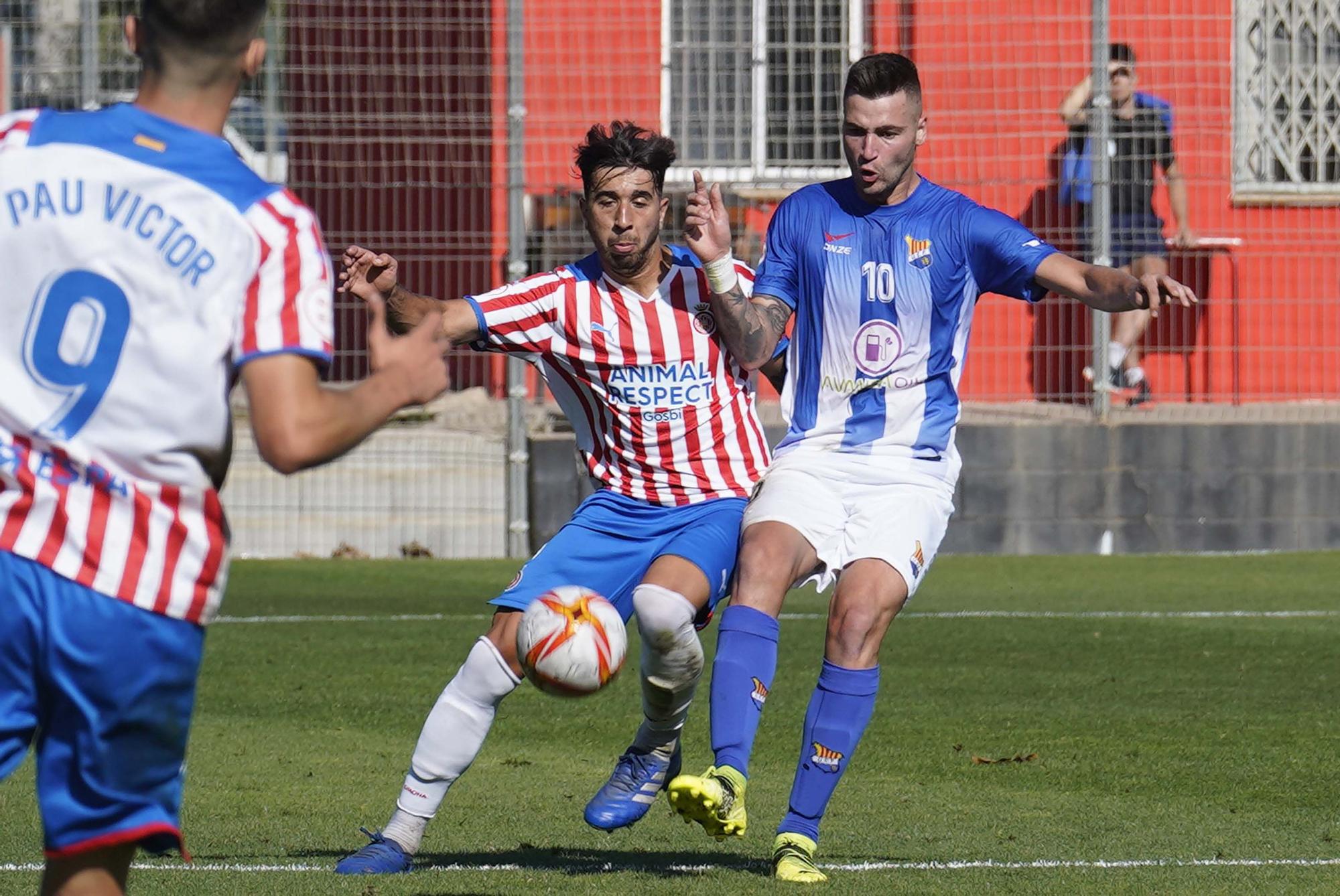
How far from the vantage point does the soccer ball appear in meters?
4.90

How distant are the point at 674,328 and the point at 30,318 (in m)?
3.06

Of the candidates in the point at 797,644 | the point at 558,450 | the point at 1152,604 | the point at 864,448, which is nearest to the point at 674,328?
the point at 864,448

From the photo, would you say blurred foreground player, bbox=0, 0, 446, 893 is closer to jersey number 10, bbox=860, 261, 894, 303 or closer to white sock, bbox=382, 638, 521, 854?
white sock, bbox=382, 638, 521, 854

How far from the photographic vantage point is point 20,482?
3117 millimetres

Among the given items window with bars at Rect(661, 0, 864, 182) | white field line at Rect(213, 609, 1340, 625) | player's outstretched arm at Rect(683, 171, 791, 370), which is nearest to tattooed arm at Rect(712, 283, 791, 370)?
player's outstretched arm at Rect(683, 171, 791, 370)

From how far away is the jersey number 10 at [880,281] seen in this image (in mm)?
5848

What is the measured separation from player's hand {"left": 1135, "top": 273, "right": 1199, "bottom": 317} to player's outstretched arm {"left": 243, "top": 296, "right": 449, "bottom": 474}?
8.36 feet

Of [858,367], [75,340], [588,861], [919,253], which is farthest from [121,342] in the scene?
[919,253]

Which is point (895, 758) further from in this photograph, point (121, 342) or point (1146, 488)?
point (1146, 488)

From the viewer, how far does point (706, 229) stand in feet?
18.4

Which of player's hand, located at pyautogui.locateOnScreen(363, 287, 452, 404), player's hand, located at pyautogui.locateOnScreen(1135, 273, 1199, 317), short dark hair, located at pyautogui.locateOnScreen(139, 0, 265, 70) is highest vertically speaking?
short dark hair, located at pyautogui.locateOnScreen(139, 0, 265, 70)

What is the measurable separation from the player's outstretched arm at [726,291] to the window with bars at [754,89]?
7.29 m

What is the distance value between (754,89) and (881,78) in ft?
24.1

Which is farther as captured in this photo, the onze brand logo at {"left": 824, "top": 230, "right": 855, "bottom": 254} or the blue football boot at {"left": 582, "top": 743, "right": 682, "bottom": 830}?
the onze brand logo at {"left": 824, "top": 230, "right": 855, "bottom": 254}
